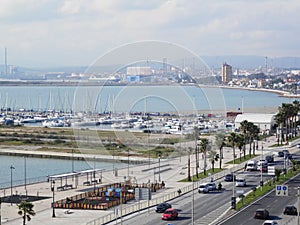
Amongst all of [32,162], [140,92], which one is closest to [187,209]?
[32,162]

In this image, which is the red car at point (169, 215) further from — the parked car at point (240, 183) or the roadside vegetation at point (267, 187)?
the parked car at point (240, 183)

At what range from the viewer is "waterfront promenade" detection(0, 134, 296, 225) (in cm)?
2017

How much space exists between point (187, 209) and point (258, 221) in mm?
2965

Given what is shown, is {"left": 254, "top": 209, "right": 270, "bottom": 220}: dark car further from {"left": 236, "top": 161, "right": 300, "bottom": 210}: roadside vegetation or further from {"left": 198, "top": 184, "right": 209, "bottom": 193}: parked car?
{"left": 198, "top": 184, "right": 209, "bottom": 193}: parked car

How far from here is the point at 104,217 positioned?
789 inches

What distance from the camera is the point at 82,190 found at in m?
26.6

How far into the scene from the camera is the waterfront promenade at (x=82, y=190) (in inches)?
794

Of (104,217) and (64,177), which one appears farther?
(64,177)

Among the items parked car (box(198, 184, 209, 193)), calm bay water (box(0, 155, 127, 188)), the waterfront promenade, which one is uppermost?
parked car (box(198, 184, 209, 193))

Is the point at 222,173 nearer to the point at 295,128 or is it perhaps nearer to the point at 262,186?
the point at 262,186

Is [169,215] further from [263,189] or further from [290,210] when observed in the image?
[263,189]

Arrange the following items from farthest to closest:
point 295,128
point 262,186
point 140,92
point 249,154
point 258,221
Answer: point 140,92 → point 295,128 → point 249,154 → point 262,186 → point 258,221

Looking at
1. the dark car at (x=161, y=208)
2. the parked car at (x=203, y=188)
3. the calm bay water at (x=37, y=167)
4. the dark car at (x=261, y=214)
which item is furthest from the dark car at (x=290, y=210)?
the calm bay water at (x=37, y=167)

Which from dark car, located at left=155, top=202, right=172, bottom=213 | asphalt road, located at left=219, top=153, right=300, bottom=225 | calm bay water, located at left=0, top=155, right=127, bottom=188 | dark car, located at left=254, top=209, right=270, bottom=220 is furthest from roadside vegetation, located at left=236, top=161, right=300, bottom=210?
calm bay water, located at left=0, top=155, right=127, bottom=188
